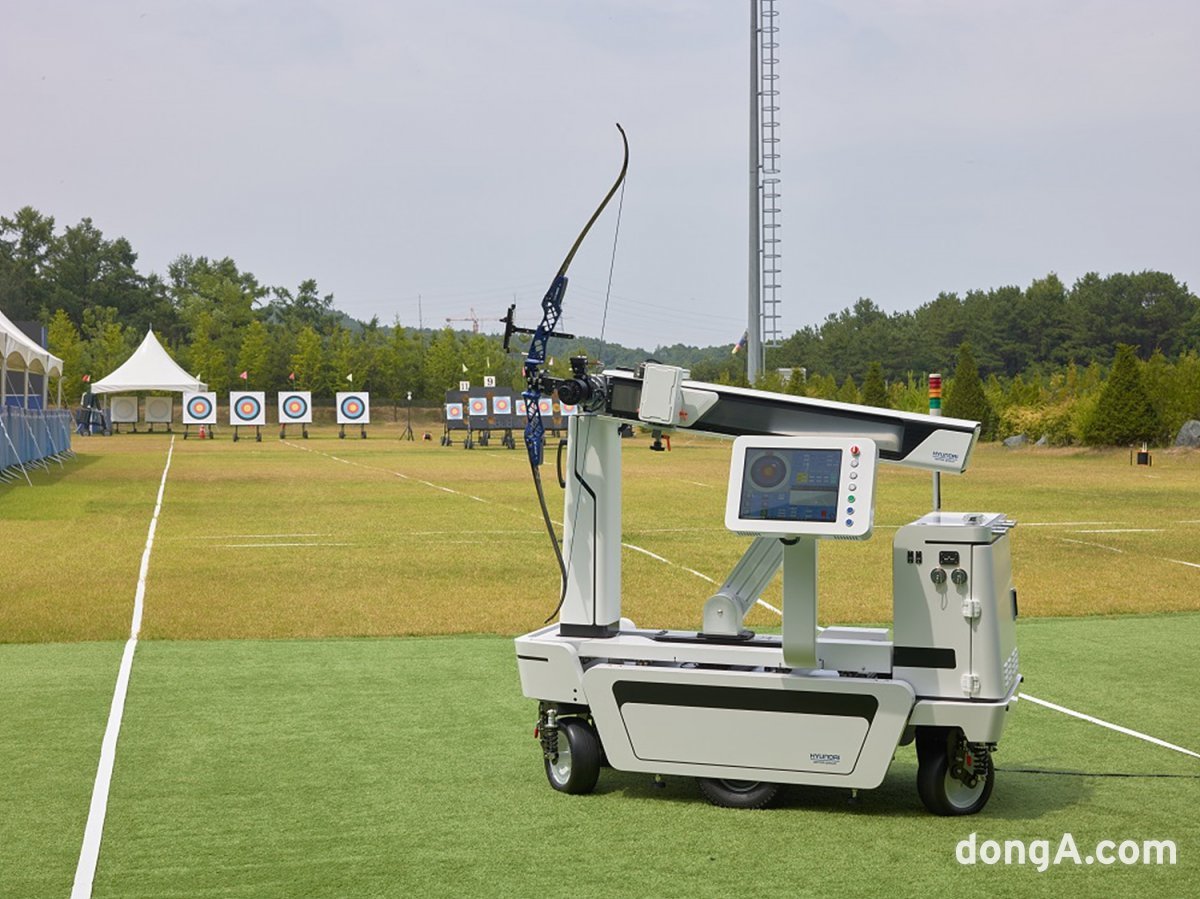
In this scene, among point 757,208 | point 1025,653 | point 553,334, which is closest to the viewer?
Result: point 553,334

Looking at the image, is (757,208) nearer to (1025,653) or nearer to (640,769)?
(1025,653)

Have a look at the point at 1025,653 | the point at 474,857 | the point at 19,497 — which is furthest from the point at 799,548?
the point at 19,497

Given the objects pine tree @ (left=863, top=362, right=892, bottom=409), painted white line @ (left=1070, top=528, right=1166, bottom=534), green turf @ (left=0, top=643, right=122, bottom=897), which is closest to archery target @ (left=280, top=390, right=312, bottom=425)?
pine tree @ (left=863, top=362, right=892, bottom=409)

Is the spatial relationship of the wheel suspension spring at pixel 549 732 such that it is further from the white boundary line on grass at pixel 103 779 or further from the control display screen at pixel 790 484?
the white boundary line on grass at pixel 103 779

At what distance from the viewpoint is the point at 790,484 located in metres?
6.48

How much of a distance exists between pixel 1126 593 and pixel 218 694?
940 cm

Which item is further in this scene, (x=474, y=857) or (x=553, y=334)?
(x=553, y=334)

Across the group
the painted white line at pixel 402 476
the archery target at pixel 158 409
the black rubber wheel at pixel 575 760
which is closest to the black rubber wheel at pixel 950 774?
the black rubber wheel at pixel 575 760

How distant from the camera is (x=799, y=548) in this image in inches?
260

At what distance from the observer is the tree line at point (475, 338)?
94688 mm

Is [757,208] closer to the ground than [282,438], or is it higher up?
higher up

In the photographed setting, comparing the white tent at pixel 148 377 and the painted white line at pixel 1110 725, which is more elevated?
the white tent at pixel 148 377

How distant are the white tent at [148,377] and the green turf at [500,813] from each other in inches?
2575

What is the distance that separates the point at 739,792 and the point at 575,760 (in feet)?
2.49
